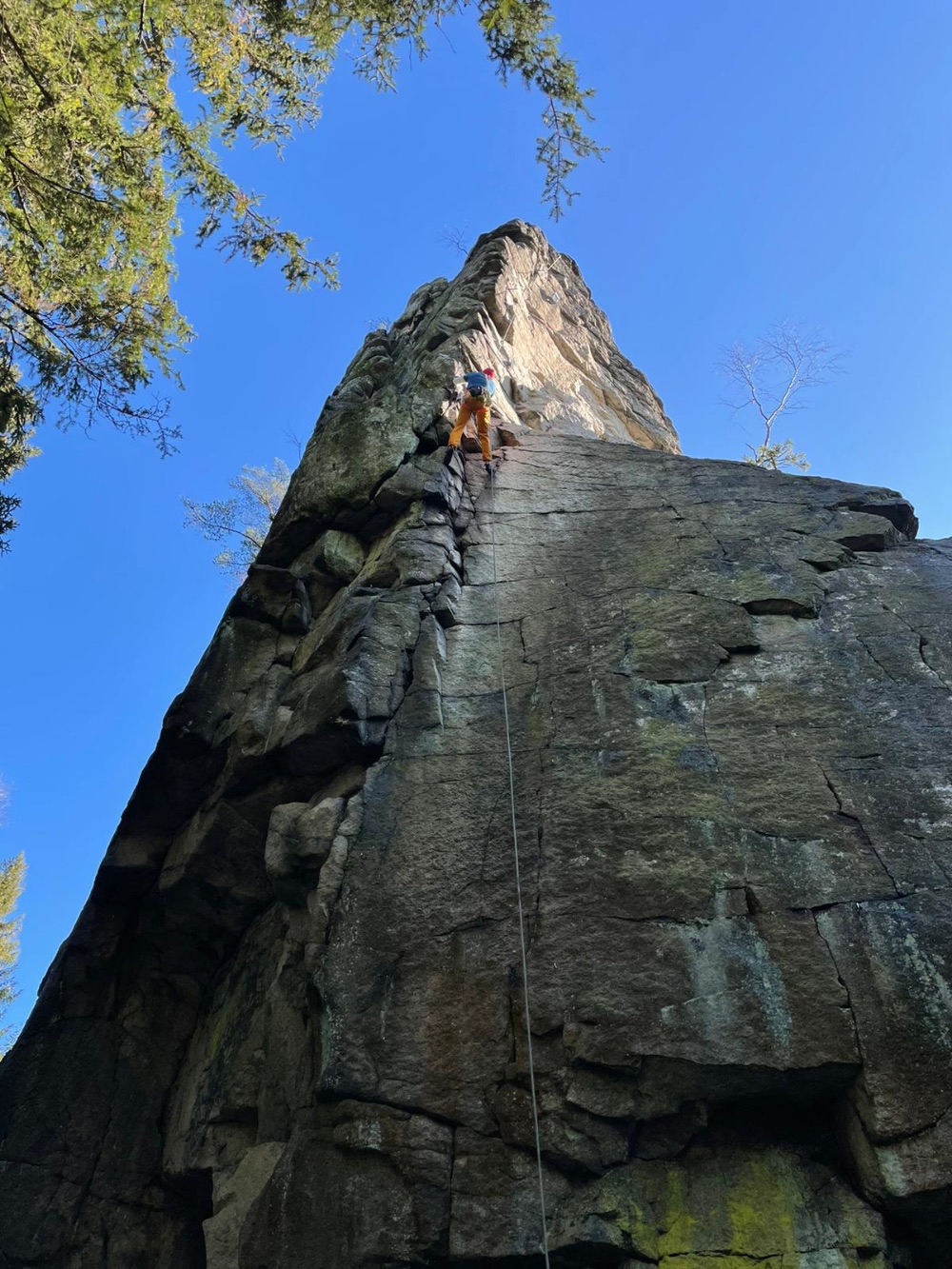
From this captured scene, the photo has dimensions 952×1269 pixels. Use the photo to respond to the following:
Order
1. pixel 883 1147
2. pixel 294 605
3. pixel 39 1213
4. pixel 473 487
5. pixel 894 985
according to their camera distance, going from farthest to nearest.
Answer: pixel 473 487
pixel 294 605
pixel 39 1213
pixel 894 985
pixel 883 1147

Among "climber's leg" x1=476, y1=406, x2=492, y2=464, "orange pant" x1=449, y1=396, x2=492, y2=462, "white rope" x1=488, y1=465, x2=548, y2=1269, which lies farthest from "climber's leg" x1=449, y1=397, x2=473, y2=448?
"white rope" x1=488, y1=465, x2=548, y2=1269

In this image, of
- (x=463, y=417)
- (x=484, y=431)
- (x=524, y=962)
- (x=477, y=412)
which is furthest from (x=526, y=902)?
(x=477, y=412)

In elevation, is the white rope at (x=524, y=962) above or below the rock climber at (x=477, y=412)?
below

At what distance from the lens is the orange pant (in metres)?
8.98

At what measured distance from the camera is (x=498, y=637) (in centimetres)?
688

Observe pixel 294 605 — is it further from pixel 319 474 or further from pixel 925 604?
pixel 925 604

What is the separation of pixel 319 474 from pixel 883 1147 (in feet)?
22.4

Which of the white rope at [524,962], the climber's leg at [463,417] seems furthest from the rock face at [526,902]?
the climber's leg at [463,417]

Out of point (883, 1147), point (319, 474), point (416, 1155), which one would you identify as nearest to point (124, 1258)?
point (416, 1155)

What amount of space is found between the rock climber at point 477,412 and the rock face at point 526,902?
21 centimetres

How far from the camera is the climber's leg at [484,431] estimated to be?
898 cm

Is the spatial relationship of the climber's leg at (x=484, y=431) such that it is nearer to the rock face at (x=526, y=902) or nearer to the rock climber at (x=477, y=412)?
the rock climber at (x=477, y=412)

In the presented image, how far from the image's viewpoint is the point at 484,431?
9031 millimetres

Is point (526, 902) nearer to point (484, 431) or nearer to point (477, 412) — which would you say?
point (484, 431)
